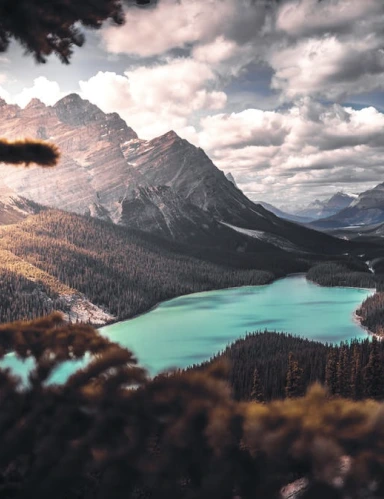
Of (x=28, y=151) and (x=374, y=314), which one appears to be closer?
(x=28, y=151)

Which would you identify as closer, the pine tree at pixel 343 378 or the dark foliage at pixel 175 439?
the dark foliage at pixel 175 439

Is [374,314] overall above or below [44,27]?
below

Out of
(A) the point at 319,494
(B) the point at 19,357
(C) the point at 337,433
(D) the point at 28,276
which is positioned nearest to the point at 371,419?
(C) the point at 337,433

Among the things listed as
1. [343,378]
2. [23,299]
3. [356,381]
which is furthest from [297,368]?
[23,299]

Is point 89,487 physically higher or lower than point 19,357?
lower

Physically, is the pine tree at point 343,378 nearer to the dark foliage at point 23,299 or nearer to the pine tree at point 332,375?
the pine tree at point 332,375

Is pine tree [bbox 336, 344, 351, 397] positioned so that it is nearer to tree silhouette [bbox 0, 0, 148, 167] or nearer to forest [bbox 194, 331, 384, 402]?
forest [bbox 194, 331, 384, 402]

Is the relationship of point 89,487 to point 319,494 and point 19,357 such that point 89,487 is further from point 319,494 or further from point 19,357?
point 319,494

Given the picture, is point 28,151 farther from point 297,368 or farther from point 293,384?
point 297,368

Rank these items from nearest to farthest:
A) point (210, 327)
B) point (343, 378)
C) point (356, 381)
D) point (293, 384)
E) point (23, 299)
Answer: point (293, 384)
point (356, 381)
point (343, 378)
point (210, 327)
point (23, 299)

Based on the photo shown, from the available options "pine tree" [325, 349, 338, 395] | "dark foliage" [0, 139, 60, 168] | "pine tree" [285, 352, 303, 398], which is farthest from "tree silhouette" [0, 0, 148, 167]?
"pine tree" [325, 349, 338, 395]

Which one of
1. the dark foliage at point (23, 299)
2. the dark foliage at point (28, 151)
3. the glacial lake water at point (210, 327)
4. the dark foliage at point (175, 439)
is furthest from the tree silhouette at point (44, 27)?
the dark foliage at point (23, 299)
